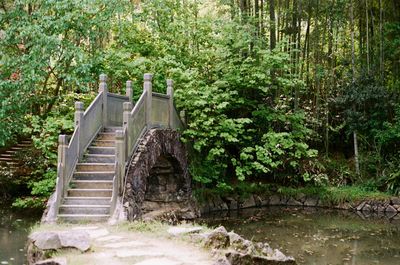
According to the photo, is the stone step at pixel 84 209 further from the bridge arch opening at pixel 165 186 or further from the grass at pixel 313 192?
the grass at pixel 313 192

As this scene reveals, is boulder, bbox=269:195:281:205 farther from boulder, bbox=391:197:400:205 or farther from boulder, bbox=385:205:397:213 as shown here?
boulder, bbox=391:197:400:205

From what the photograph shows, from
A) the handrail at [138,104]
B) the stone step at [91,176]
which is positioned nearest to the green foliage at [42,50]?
the handrail at [138,104]

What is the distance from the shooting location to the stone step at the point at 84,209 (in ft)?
27.1

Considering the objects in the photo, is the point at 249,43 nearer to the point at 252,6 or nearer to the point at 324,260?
the point at 252,6

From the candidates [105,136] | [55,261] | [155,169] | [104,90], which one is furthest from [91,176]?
[55,261]

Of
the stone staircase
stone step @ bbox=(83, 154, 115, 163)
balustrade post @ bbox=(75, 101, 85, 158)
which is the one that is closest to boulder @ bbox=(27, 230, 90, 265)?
the stone staircase

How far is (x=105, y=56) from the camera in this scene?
12.9m

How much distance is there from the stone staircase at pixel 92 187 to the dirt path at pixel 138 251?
1.11 m

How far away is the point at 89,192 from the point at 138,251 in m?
2.93

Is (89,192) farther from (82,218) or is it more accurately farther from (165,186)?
(165,186)

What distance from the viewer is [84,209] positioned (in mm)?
8297

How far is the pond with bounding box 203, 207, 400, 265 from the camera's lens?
901 cm

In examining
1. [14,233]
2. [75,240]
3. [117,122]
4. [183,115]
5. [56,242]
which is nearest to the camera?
[56,242]

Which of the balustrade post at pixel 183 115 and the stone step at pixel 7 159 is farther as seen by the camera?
the stone step at pixel 7 159
